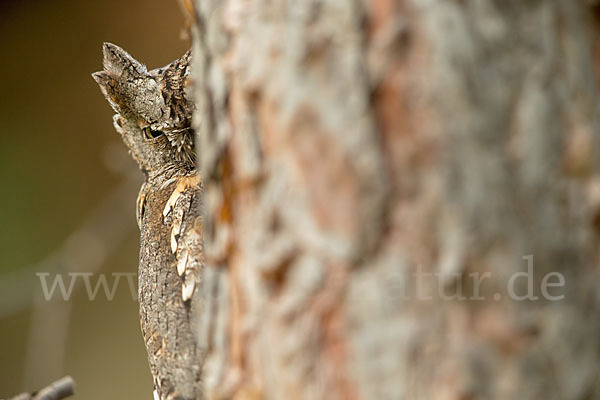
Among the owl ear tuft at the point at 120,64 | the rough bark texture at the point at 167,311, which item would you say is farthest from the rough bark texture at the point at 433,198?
the owl ear tuft at the point at 120,64

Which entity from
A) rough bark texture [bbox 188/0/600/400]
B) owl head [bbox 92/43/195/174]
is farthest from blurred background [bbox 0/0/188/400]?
rough bark texture [bbox 188/0/600/400]

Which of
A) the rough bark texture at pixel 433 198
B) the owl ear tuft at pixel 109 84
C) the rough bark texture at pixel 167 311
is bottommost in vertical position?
the rough bark texture at pixel 167 311

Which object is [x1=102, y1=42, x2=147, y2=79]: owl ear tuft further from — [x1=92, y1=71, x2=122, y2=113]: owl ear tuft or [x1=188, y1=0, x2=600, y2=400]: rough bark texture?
[x1=188, y1=0, x2=600, y2=400]: rough bark texture

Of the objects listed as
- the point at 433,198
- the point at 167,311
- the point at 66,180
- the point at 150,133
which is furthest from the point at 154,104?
the point at 66,180

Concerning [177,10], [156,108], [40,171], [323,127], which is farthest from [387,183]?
[40,171]

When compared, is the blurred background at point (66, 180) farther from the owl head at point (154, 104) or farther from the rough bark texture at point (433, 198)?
the rough bark texture at point (433, 198)

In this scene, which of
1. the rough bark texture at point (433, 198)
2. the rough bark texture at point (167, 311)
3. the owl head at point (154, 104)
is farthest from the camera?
the owl head at point (154, 104)

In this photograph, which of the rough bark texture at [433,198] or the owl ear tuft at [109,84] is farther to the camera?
the owl ear tuft at [109,84]
